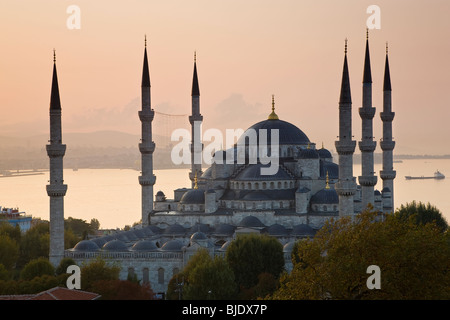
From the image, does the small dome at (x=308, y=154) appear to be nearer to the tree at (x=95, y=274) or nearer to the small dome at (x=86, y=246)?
the small dome at (x=86, y=246)

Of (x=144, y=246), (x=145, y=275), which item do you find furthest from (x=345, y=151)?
(x=145, y=275)

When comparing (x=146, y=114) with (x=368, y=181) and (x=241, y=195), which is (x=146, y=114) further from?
(x=368, y=181)

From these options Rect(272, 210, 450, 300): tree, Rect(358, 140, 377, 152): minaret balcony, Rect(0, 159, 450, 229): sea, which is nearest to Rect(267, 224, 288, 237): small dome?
Rect(358, 140, 377, 152): minaret balcony

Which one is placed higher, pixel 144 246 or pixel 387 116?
pixel 387 116

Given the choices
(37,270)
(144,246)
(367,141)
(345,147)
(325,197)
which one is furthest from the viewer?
(325,197)

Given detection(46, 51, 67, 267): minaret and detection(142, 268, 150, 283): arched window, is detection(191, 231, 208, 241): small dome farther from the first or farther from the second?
detection(46, 51, 67, 267): minaret
